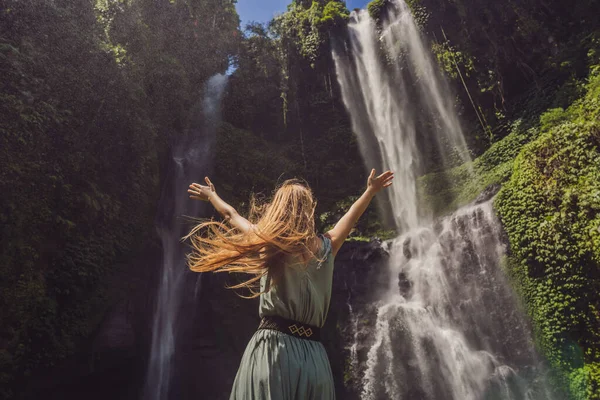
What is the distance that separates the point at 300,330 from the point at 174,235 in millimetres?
12249

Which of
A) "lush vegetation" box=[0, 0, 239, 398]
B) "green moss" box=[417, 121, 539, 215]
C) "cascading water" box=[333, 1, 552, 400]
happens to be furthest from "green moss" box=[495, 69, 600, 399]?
"lush vegetation" box=[0, 0, 239, 398]

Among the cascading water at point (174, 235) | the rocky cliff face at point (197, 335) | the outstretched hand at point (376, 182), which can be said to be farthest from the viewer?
the cascading water at point (174, 235)

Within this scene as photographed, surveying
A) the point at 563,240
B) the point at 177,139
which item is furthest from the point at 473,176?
the point at 177,139

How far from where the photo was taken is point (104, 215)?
10914 mm

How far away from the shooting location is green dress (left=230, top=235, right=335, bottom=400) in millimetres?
1534

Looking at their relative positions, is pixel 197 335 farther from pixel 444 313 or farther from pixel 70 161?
pixel 444 313

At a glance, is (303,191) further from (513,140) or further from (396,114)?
(396,114)

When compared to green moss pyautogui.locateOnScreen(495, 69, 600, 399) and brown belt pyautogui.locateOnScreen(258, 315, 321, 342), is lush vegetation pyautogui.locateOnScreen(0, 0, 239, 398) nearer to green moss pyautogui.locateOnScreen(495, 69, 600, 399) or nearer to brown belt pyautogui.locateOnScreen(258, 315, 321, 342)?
brown belt pyautogui.locateOnScreen(258, 315, 321, 342)

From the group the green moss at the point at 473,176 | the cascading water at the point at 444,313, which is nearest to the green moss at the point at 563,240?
the cascading water at the point at 444,313

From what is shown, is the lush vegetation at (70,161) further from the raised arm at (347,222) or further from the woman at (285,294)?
the raised arm at (347,222)

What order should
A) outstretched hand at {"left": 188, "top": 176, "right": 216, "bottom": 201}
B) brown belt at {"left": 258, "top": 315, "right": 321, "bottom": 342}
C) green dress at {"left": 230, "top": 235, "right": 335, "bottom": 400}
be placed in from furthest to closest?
outstretched hand at {"left": 188, "top": 176, "right": 216, "bottom": 201}
brown belt at {"left": 258, "top": 315, "right": 321, "bottom": 342}
green dress at {"left": 230, "top": 235, "right": 335, "bottom": 400}

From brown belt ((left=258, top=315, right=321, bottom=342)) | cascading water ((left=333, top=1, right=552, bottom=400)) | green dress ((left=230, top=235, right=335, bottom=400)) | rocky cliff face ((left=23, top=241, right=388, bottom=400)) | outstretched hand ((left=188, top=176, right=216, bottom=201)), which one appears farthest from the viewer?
rocky cliff face ((left=23, top=241, right=388, bottom=400))

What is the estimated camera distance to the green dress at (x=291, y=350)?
5.03 feet

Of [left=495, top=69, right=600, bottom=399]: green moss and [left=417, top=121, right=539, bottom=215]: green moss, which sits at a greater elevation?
[left=417, top=121, right=539, bottom=215]: green moss
